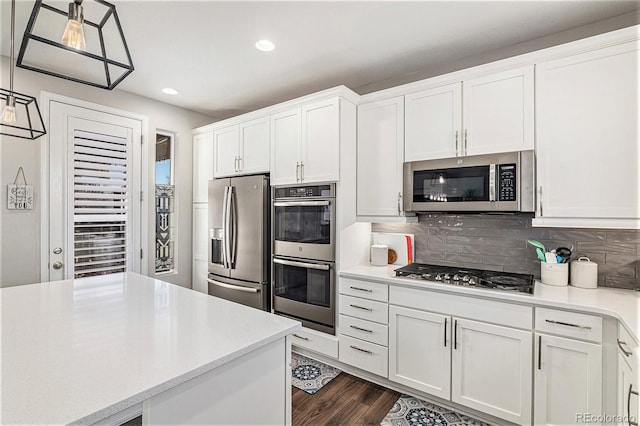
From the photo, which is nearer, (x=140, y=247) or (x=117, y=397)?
(x=117, y=397)

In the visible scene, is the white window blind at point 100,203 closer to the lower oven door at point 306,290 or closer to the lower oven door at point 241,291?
the lower oven door at point 241,291

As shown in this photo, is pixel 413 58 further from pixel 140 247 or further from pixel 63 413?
pixel 140 247

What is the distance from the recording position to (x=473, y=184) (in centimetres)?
227

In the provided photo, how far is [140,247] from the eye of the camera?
3516 mm

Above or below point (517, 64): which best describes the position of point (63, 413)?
below

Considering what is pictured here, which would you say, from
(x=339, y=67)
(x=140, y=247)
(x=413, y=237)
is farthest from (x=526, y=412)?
(x=140, y=247)

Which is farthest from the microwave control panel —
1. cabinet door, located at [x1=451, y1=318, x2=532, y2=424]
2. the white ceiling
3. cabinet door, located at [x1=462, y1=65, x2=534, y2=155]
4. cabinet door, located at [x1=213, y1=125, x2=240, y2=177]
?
cabinet door, located at [x1=213, y1=125, x2=240, y2=177]

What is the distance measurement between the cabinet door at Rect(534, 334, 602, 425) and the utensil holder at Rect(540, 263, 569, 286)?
1.57 feet

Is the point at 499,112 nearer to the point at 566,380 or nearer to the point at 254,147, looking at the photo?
the point at 566,380

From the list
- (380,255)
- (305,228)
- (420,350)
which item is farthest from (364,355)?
(305,228)

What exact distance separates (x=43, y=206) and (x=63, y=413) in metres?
2.84

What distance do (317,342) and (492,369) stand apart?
1377mm

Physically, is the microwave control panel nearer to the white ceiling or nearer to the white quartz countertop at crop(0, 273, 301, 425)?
the white ceiling

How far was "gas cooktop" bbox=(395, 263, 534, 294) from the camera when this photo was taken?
201 centimetres
